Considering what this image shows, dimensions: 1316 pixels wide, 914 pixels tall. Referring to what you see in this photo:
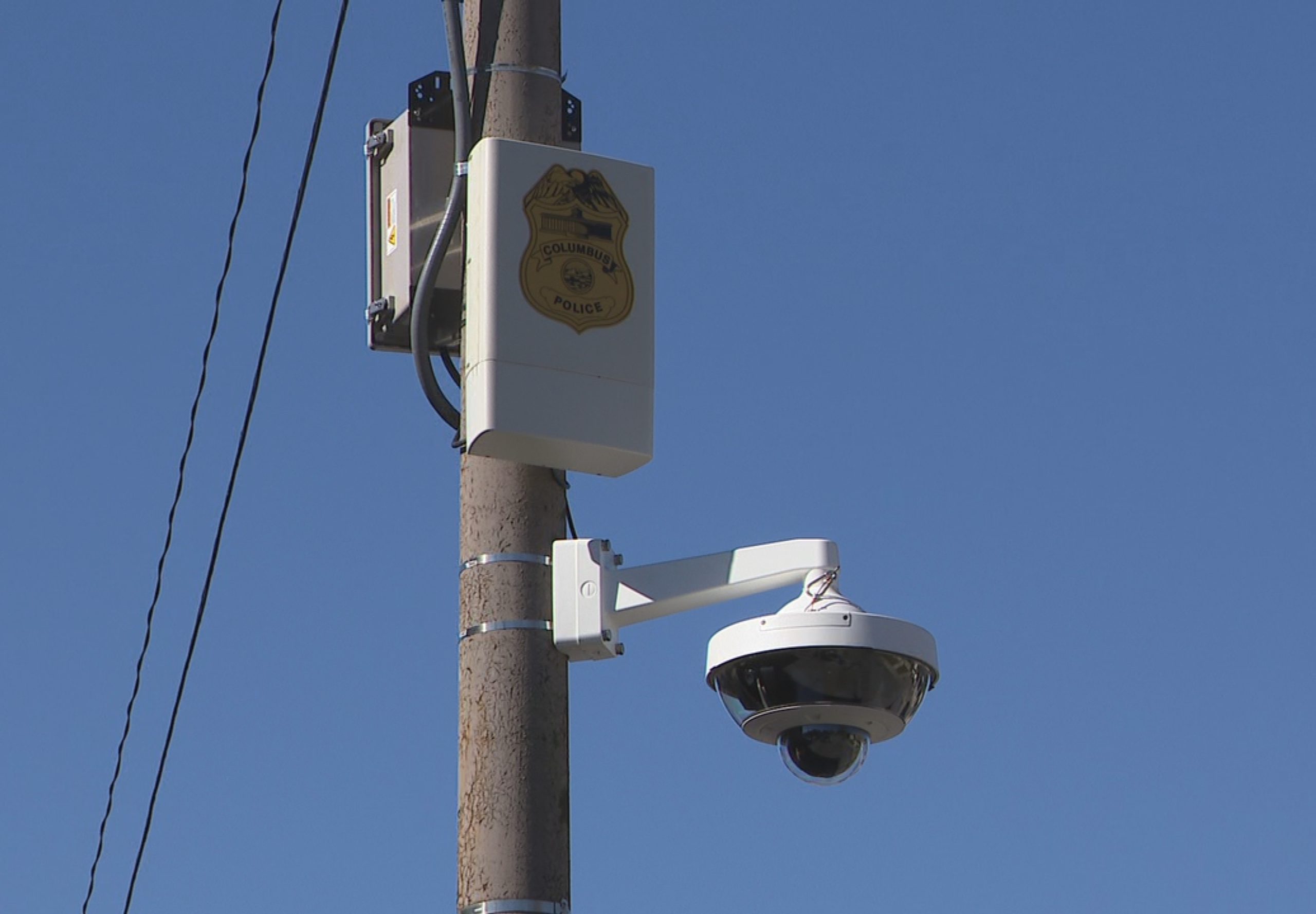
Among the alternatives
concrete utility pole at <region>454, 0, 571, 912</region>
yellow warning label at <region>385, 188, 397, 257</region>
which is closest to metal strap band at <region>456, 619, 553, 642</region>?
concrete utility pole at <region>454, 0, 571, 912</region>

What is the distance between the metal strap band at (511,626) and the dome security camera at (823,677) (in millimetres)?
335

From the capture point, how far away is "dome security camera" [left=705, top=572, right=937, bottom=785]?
14.6ft

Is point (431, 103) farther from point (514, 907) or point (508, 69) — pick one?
point (514, 907)

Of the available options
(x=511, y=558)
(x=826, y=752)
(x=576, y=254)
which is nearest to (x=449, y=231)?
(x=576, y=254)

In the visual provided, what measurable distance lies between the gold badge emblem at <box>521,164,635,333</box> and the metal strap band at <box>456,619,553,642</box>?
0.59 metres

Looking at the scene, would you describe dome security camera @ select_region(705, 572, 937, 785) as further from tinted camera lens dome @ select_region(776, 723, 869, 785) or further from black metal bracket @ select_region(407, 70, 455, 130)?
black metal bracket @ select_region(407, 70, 455, 130)

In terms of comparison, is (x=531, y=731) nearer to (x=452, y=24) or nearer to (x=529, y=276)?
(x=529, y=276)

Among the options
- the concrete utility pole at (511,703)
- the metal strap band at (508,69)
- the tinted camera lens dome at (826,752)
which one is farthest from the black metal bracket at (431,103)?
the tinted camera lens dome at (826,752)

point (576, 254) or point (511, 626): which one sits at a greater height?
point (576, 254)

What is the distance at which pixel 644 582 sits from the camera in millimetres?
4613

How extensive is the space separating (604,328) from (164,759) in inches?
136

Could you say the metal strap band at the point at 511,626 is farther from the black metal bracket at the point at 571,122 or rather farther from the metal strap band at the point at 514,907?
the black metal bracket at the point at 571,122

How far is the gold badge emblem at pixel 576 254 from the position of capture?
15.0 feet

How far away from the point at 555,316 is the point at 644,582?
0.56 metres
